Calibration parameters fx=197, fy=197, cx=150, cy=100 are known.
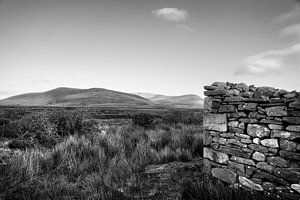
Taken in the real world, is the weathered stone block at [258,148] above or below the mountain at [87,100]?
below

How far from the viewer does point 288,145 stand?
3.20 metres

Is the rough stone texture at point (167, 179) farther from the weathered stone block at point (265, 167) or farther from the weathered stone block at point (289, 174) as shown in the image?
the weathered stone block at point (289, 174)

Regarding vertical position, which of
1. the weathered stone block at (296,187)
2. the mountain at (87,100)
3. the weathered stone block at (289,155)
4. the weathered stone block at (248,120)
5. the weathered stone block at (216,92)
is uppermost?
the mountain at (87,100)

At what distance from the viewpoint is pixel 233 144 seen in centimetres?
399

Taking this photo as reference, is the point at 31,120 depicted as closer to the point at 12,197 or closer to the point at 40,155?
the point at 40,155

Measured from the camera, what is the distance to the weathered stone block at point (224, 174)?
3973mm

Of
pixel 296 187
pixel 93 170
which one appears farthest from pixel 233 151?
pixel 93 170

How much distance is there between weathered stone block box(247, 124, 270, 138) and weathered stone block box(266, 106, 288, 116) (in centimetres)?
28

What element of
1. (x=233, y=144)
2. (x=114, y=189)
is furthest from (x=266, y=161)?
(x=114, y=189)

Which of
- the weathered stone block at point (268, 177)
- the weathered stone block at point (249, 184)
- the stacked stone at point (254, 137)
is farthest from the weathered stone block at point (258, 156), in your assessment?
the weathered stone block at point (249, 184)

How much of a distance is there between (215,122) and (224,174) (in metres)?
1.09

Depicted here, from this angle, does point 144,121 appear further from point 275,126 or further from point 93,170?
point 275,126

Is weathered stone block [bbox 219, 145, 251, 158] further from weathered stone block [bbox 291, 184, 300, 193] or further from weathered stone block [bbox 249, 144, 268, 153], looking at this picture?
weathered stone block [bbox 291, 184, 300, 193]

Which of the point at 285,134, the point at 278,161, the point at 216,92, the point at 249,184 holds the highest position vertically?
the point at 216,92
